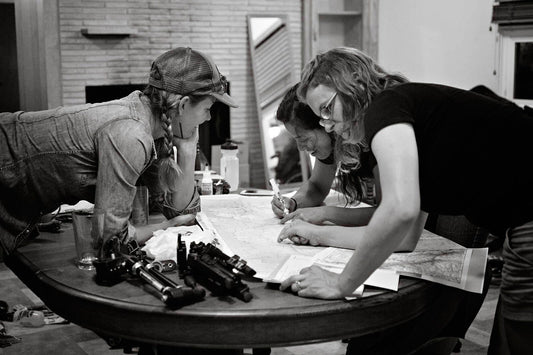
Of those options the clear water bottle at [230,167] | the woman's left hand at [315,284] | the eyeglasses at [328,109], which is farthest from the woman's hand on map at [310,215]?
the clear water bottle at [230,167]

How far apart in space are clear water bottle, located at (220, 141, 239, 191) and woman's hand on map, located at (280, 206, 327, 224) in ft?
3.48

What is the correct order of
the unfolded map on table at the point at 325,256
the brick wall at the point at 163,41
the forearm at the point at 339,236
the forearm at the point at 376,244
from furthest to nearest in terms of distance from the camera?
the brick wall at the point at 163,41, the forearm at the point at 339,236, the unfolded map on table at the point at 325,256, the forearm at the point at 376,244

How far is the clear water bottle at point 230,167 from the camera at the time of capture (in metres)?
3.81

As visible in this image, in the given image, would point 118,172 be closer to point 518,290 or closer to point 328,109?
point 328,109

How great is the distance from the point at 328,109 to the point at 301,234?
1.61 ft

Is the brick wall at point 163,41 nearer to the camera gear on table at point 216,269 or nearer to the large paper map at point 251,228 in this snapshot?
the large paper map at point 251,228

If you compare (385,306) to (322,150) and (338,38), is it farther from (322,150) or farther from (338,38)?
(338,38)

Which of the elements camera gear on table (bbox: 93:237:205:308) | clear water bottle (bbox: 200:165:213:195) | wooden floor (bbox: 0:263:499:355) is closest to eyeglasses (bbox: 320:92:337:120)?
camera gear on table (bbox: 93:237:205:308)

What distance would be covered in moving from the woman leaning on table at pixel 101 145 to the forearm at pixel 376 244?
77cm

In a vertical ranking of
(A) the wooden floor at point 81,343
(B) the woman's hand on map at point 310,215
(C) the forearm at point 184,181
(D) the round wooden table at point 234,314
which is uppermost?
(C) the forearm at point 184,181

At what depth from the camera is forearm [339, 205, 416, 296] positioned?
1728mm

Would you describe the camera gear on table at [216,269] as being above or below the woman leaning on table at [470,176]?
below

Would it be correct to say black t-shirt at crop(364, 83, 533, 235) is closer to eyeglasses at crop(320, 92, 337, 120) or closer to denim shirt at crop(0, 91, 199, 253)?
eyeglasses at crop(320, 92, 337, 120)

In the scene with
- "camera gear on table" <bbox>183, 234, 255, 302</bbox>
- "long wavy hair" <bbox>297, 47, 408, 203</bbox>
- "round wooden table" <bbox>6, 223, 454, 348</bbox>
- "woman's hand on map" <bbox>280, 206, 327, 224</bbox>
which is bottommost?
"round wooden table" <bbox>6, 223, 454, 348</bbox>
